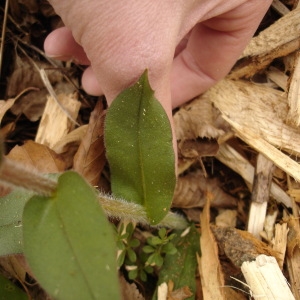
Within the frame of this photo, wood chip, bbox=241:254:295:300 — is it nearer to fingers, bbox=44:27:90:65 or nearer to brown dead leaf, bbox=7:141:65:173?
brown dead leaf, bbox=7:141:65:173

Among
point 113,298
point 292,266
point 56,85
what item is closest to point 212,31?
point 56,85

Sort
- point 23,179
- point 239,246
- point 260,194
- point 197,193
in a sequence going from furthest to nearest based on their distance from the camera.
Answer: point 197,193
point 260,194
point 239,246
point 23,179

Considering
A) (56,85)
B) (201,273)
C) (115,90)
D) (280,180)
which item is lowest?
(201,273)

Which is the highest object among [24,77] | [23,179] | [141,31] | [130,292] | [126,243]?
[141,31]

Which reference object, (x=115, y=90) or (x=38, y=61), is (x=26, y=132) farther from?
(x=115, y=90)

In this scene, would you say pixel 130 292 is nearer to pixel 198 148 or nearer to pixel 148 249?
pixel 148 249

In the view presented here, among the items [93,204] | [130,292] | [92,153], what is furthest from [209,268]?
[93,204]
